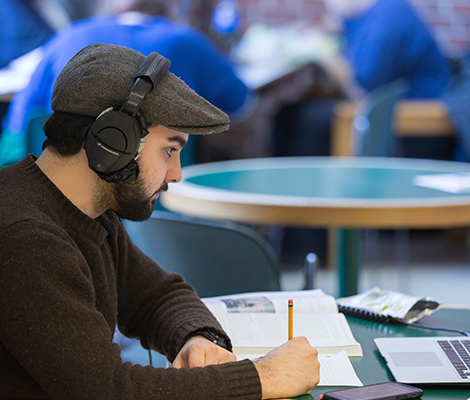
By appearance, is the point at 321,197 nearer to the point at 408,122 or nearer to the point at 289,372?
the point at 289,372

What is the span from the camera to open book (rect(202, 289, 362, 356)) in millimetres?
999

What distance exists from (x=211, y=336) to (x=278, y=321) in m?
0.15

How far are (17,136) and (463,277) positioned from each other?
8.43 feet

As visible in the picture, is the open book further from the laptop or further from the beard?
the beard

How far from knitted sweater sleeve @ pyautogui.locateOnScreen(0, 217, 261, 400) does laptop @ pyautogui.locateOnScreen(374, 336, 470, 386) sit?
239 mm

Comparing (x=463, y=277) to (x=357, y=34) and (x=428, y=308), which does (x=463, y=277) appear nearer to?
(x=357, y=34)

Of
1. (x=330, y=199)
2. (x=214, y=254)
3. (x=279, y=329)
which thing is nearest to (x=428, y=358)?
(x=279, y=329)

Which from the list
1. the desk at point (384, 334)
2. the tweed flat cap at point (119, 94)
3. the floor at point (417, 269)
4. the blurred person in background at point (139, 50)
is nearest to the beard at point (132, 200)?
the tweed flat cap at point (119, 94)

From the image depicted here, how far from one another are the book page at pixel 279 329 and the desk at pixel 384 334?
3 cm

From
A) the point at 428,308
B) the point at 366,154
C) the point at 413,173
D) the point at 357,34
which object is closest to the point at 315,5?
the point at 357,34

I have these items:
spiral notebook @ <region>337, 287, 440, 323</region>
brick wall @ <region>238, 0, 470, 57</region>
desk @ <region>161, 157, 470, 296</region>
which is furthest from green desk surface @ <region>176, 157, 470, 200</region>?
brick wall @ <region>238, 0, 470, 57</region>

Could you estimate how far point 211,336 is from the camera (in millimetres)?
981

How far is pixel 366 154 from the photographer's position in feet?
10.7

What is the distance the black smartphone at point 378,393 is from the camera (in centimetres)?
79
